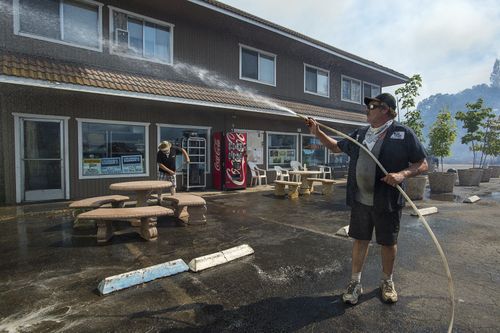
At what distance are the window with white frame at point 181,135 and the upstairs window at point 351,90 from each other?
10.0m

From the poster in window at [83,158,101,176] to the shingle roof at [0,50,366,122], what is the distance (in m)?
→ 2.59

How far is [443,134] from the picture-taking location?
14.1 metres

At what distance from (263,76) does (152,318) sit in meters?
12.4

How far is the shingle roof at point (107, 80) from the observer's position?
704 centimetres

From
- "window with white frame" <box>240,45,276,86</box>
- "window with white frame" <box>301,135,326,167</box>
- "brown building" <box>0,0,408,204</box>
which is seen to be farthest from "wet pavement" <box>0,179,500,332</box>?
"window with white frame" <box>301,135,326,167</box>

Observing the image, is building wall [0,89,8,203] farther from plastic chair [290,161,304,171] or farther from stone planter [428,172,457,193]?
stone planter [428,172,457,193]

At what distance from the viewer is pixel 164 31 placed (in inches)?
413

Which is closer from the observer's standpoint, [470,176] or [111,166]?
[111,166]

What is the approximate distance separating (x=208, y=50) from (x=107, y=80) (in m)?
4.73

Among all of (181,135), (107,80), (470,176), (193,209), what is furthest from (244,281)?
(470,176)

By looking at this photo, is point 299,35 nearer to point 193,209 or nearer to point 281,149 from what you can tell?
point 281,149

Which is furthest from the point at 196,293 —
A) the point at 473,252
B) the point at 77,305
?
the point at 473,252

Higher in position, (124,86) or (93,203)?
(124,86)

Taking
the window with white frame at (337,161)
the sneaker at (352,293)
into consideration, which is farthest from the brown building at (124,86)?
the sneaker at (352,293)
